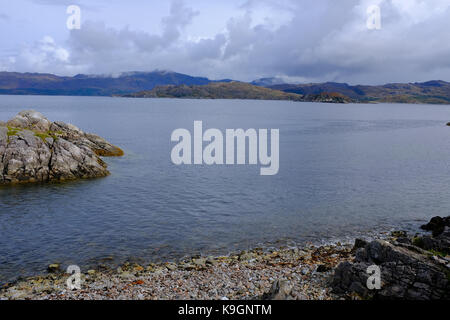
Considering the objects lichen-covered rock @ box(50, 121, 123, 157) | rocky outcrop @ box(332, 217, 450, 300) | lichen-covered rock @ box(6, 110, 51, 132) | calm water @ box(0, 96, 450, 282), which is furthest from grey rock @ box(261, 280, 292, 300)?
lichen-covered rock @ box(6, 110, 51, 132)

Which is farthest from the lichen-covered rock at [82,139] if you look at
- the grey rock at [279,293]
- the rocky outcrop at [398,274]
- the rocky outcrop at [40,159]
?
the rocky outcrop at [398,274]

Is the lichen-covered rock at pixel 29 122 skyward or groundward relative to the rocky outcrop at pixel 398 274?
skyward

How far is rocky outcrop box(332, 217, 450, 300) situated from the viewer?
18062mm

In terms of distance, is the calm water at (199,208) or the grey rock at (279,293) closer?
the grey rock at (279,293)

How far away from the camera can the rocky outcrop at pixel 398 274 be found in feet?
59.3

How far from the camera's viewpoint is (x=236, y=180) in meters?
53.7

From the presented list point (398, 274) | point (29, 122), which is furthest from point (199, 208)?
point (29, 122)

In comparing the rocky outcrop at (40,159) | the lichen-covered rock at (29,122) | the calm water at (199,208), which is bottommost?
the calm water at (199,208)

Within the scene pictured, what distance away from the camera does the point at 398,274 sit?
19031 millimetres

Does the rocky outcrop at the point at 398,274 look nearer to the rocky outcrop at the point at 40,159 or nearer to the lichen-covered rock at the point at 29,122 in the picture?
the rocky outcrop at the point at 40,159

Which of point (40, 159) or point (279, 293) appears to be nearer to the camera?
point (279, 293)

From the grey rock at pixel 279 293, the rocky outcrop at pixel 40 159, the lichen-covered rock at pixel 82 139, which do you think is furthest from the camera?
the lichen-covered rock at pixel 82 139

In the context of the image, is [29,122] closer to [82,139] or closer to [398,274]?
[82,139]
